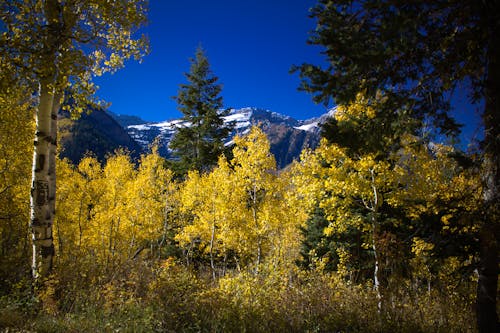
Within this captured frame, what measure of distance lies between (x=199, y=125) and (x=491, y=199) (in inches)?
814

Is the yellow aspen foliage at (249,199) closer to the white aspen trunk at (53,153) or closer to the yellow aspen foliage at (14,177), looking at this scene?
the yellow aspen foliage at (14,177)

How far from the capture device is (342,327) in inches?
211

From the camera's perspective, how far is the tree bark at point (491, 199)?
3.36 metres

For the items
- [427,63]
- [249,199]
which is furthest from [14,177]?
[427,63]

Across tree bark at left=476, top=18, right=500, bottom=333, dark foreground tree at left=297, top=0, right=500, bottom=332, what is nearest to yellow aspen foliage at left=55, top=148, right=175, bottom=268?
dark foreground tree at left=297, top=0, right=500, bottom=332

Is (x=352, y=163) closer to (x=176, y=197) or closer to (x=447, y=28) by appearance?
(x=447, y=28)

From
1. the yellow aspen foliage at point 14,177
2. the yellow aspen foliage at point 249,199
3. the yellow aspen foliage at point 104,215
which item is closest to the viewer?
the yellow aspen foliage at point 14,177

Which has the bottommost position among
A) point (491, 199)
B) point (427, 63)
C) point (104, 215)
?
point (104, 215)

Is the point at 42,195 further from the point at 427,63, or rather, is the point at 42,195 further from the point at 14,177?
the point at 427,63

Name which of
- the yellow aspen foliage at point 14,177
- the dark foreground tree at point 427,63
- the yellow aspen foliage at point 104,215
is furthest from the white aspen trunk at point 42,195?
the yellow aspen foliage at point 104,215

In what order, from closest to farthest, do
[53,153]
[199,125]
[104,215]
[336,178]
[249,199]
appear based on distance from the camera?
1. [53,153]
2. [336,178]
3. [104,215]
4. [249,199]
5. [199,125]

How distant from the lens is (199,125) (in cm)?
2275

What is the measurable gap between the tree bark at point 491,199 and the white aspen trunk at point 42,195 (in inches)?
271

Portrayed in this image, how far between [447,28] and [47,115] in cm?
672
